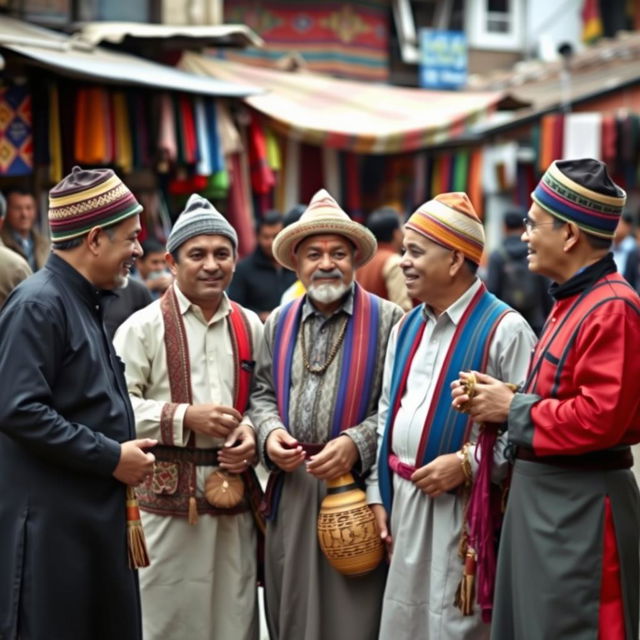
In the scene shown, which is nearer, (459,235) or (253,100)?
(459,235)

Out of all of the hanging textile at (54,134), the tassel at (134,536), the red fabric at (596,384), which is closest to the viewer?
the red fabric at (596,384)

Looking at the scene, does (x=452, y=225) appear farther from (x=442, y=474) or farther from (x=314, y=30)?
(x=314, y=30)

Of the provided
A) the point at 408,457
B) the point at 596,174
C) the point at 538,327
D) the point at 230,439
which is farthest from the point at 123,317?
the point at 538,327

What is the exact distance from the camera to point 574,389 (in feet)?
11.2

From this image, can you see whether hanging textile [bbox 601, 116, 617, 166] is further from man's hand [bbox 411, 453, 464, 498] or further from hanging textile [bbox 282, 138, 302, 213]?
man's hand [bbox 411, 453, 464, 498]

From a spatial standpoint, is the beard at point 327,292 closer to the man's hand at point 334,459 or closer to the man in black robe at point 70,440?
the man's hand at point 334,459

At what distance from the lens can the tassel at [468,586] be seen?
381cm

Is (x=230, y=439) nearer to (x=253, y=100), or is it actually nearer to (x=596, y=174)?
(x=596, y=174)

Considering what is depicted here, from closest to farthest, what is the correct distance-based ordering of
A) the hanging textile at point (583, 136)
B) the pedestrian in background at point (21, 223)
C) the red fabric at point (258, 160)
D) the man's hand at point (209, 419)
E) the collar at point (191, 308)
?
1. the man's hand at point (209, 419)
2. the collar at point (191, 308)
3. the pedestrian in background at point (21, 223)
4. the red fabric at point (258, 160)
5. the hanging textile at point (583, 136)

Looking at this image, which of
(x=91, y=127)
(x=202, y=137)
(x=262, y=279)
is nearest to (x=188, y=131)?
(x=202, y=137)

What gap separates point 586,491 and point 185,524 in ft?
5.40

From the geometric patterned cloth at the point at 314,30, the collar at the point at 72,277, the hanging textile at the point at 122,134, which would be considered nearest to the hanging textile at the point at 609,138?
the geometric patterned cloth at the point at 314,30

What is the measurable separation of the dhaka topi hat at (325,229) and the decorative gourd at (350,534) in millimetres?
991

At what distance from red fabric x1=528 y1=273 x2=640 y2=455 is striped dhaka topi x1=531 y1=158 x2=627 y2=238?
0.20 metres
